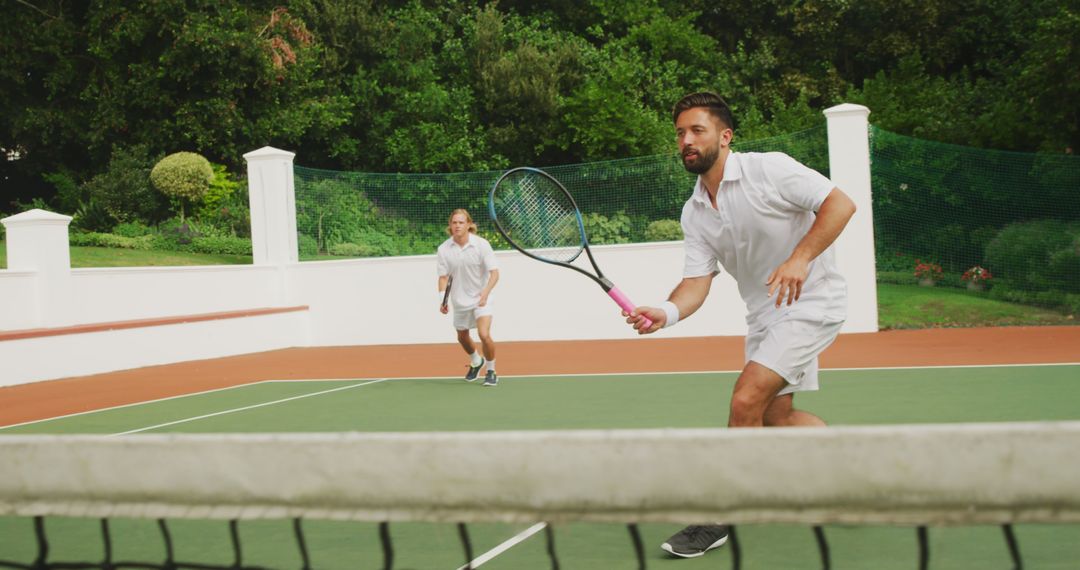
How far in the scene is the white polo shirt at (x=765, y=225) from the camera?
3996mm

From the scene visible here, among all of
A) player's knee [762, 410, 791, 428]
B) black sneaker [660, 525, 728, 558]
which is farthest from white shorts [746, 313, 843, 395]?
black sneaker [660, 525, 728, 558]

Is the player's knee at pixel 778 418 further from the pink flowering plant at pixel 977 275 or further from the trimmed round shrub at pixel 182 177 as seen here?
the trimmed round shrub at pixel 182 177

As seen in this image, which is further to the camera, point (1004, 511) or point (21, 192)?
point (21, 192)

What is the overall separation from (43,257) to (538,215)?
24.3 ft

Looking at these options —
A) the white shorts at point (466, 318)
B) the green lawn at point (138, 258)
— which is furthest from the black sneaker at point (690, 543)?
the green lawn at point (138, 258)

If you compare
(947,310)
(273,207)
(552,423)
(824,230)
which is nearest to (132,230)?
(273,207)

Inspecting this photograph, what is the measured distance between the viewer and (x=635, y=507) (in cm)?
193

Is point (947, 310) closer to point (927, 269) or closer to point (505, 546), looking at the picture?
point (927, 269)

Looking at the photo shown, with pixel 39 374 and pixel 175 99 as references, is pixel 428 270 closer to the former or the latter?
pixel 39 374

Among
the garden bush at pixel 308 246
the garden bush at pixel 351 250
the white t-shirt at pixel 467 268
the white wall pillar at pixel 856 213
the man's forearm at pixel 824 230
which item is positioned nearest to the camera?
the man's forearm at pixel 824 230

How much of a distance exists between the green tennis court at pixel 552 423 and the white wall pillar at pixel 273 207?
16.0 feet

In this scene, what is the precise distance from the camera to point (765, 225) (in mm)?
4059

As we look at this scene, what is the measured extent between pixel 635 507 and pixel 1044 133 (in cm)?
1651

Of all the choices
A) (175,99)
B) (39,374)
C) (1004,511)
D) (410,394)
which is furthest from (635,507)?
(175,99)
